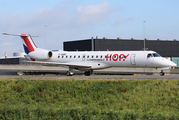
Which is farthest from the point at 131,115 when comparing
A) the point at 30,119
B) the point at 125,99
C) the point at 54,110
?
Result: the point at 30,119

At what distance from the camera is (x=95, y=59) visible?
3869cm

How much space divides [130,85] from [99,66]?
52.8ft

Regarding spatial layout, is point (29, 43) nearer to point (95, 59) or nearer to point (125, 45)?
point (95, 59)

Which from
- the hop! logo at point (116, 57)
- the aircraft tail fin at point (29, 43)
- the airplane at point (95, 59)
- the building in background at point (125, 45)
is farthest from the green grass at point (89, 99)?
the building in background at point (125, 45)

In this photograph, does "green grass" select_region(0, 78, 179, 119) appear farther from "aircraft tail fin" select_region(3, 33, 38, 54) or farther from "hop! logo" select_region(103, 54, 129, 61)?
"aircraft tail fin" select_region(3, 33, 38, 54)

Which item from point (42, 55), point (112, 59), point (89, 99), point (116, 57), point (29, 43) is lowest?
point (89, 99)

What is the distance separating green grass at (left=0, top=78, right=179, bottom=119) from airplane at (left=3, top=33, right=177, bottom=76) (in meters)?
11.9

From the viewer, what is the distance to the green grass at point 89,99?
17.2 metres

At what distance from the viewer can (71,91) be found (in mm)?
22406

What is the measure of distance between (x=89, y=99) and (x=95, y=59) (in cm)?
1819

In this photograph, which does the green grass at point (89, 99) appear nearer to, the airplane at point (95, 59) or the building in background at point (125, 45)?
the airplane at point (95, 59)

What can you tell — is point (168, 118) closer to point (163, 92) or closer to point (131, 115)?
point (131, 115)

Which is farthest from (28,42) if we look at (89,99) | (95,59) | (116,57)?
(89,99)

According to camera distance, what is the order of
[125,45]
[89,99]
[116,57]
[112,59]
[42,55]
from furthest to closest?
[125,45] < [42,55] < [112,59] < [116,57] < [89,99]
